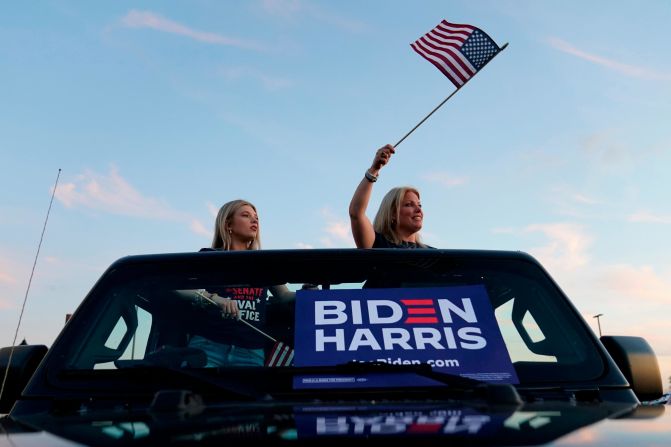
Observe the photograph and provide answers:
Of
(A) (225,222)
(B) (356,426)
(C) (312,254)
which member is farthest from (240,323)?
(A) (225,222)

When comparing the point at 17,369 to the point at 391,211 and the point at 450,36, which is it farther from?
the point at 450,36

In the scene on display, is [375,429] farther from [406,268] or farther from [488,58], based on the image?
[488,58]

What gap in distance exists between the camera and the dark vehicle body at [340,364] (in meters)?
1.51

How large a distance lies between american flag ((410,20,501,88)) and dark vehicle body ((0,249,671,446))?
6.11 meters

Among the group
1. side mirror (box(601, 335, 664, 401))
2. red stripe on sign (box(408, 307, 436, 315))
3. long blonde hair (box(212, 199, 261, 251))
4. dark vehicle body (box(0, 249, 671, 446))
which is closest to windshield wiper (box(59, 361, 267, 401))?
dark vehicle body (box(0, 249, 671, 446))

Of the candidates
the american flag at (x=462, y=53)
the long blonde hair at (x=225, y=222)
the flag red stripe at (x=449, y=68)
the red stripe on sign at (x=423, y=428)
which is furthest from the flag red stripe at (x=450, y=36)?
the red stripe on sign at (x=423, y=428)

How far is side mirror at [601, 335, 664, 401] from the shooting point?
240cm

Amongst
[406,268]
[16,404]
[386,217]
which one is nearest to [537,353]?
[406,268]

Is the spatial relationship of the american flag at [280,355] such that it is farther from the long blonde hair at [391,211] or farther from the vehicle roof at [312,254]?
the long blonde hair at [391,211]

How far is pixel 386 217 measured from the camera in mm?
5281

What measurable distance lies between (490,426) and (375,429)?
0.77 feet

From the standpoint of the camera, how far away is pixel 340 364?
2.14 metres

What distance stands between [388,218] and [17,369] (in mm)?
3349

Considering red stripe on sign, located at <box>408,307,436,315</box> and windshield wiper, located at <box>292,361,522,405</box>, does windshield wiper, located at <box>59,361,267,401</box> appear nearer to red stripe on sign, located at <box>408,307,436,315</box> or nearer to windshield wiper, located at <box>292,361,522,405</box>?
windshield wiper, located at <box>292,361,522,405</box>
